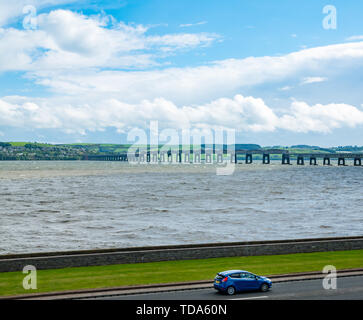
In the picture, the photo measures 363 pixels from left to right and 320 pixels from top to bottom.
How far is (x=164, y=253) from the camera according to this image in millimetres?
31453

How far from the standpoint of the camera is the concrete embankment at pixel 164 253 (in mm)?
29047

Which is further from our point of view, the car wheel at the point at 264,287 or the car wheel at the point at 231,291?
the car wheel at the point at 264,287

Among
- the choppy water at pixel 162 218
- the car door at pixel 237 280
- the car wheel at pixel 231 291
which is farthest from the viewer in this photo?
the choppy water at pixel 162 218

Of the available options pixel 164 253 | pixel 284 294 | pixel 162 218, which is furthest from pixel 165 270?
pixel 162 218

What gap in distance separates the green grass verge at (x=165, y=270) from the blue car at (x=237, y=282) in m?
3.60

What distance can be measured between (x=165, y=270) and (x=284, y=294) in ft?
26.2

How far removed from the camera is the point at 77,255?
97.2 feet

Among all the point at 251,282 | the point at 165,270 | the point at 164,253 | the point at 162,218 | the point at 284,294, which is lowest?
the point at 162,218

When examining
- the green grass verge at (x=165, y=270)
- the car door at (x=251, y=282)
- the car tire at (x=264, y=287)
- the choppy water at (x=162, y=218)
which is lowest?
the choppy water at (x=162, y=218)

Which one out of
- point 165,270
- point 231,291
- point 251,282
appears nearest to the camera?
point 231,291

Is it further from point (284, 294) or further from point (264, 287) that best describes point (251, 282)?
point (284, 294)

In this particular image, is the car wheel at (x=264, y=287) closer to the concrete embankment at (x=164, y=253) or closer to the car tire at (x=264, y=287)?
the car tire at (x=264, y=287)

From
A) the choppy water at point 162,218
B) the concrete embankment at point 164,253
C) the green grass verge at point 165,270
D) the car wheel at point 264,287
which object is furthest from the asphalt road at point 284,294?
the choppy water at point 162,218
